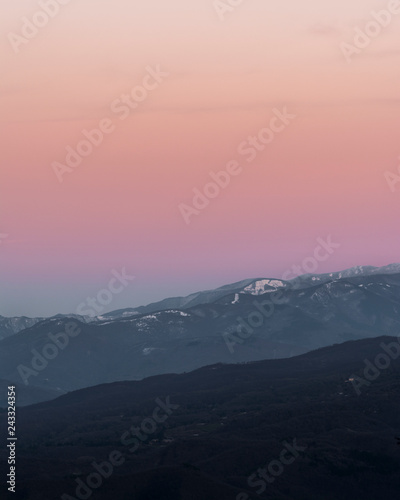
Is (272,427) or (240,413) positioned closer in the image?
(272,427)

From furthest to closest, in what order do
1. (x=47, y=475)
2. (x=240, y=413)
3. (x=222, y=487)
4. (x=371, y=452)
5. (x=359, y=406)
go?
(x=240, y=413), (x=359, y=406), (x=371, y=452), (x=47, y=475), (x=222, y=487)

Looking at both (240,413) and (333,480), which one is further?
(240,413)

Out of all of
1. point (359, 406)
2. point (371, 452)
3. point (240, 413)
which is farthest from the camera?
point (240, 413)

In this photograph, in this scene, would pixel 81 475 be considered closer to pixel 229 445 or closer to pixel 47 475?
pixel 47 475

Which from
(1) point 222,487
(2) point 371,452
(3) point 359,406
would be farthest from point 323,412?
(1) point 222,487

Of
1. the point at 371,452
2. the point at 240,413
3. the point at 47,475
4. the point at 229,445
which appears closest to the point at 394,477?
the point at 371,452

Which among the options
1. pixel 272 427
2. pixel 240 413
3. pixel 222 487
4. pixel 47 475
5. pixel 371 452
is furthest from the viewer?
pixel 240 413

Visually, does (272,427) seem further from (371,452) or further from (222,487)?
(222,487)

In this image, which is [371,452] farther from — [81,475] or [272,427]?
[81,475]

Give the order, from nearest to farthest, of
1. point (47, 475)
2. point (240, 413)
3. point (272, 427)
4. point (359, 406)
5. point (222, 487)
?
point (222, 487), point (47, 475), point (272, 427), point (359, 406), point (240, 413)
